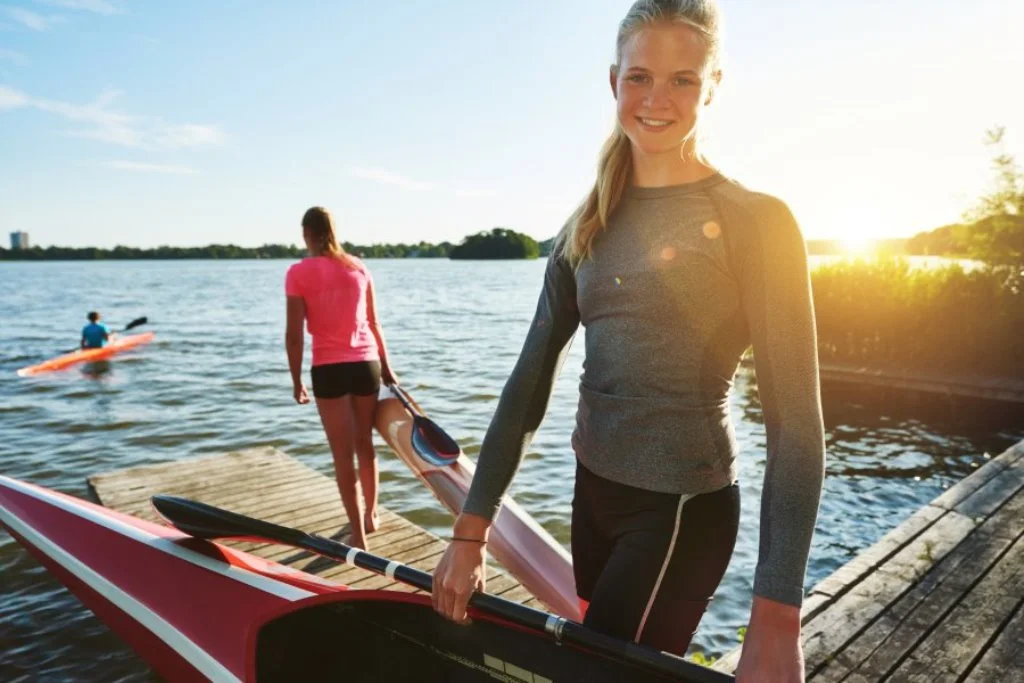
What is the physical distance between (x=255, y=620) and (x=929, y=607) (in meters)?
3.47

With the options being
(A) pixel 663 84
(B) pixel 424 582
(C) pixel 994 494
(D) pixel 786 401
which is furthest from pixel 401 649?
(C) pixel 994 494

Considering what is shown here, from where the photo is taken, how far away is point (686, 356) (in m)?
1.54

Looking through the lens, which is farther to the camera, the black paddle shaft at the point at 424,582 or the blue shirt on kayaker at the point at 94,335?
the blue shirt on kayaker at the point at 94,335

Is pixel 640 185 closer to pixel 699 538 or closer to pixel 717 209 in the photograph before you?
pixel 717 209

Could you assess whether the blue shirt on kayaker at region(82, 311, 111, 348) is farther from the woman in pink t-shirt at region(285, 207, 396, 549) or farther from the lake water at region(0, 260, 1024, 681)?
the woman in pink t-shirt at region(285, 207, 396, 549)

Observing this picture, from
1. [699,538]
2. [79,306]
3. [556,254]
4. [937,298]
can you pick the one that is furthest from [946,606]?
[79,306]

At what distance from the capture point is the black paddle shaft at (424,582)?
4.89ft

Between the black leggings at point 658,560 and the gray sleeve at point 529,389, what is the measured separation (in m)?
0.25

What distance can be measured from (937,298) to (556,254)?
14.3 m

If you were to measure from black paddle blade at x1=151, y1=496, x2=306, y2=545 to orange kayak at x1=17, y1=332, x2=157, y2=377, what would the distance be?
15.6 metres

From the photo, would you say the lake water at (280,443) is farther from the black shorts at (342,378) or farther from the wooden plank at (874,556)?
the black shorts at (342,378)

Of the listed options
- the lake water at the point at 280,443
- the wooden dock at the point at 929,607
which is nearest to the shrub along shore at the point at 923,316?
the lake water at the point at 280,443

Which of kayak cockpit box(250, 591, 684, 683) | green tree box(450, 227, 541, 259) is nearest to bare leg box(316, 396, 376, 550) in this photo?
kayak cockpit box(250, 591, 684, 683)

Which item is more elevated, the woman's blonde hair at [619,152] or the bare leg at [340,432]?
the woman's blonde hair at [619,152]
